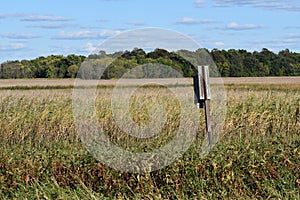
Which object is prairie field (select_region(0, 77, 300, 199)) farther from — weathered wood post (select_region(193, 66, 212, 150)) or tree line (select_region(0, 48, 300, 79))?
A: tree line (select_region(0, 48, 300, 79))

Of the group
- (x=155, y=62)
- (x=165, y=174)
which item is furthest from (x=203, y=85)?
(x=155, y=62)

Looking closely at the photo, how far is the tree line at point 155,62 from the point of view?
12250 millimetres

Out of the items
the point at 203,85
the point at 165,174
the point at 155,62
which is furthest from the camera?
the point at 155,62

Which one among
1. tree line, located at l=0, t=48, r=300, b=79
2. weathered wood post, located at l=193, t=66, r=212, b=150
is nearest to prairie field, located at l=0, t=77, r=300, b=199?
weathered wood post, located at l=193, t=66, r=212, b=150

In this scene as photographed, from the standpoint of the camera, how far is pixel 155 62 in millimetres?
13641

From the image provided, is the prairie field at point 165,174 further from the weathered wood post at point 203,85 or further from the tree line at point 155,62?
the tree line at point 155,62

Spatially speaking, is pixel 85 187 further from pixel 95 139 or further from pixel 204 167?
pixel 95 139

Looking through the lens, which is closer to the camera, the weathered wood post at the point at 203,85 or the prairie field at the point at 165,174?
the prairie field at the point at 165,174

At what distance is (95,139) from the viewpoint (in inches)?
395

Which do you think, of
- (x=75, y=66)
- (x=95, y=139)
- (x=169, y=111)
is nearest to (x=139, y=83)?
(x=169, y=111)

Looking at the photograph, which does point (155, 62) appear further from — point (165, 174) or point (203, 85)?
point (165, 174)

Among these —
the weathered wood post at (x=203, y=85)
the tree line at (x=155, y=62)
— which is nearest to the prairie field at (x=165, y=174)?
the weathered wood post at (x=203, y=85)

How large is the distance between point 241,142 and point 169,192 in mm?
1837

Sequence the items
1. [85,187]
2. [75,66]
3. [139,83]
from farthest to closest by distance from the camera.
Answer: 1. [75,66]
2. [139,83]
3. [85,187]
